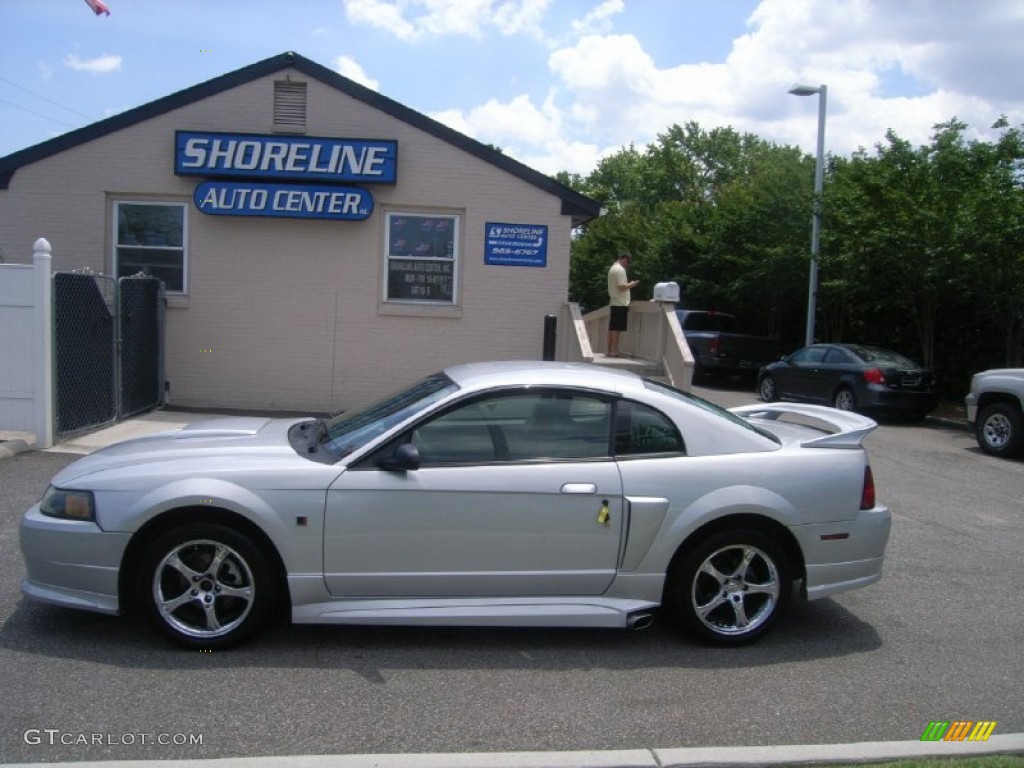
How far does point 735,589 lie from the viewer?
4871mm

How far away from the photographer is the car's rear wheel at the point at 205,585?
4.51 m

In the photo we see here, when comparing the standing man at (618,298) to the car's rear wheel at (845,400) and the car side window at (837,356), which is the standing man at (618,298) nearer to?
the car's rear wheel at (845,400)

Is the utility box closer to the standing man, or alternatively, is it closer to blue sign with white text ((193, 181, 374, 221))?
the standing man

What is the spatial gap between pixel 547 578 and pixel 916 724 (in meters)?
1.80

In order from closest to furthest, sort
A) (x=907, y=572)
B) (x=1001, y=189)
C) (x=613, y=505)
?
1. (x=613, y=505)
2. (x=907, y=572)
3. (x=1001, y=189)

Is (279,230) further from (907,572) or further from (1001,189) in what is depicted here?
(1001,189)

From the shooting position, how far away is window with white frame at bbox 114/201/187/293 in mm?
13047

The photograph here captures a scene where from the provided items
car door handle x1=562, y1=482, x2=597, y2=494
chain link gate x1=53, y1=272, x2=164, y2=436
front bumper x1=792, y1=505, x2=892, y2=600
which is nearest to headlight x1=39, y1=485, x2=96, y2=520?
car door handle x1=562, y1=482, x2=597, y2=494

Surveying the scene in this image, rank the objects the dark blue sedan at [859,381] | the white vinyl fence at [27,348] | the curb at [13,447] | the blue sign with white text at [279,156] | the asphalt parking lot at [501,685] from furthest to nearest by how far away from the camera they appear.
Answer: the dark blue sedan at [859,381]
the blue sign with white text at [279,156]
the white vinyl fence at [27,348]
the curb at [13,447]
the asphalt parking lot at [501,685]

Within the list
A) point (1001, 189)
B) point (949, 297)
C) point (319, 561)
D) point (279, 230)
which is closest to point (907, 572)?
point (319, 561)

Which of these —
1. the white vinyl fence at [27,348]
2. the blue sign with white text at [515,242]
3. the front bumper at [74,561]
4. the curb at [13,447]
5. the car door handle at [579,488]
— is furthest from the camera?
the blue sign with white text at [515,242]

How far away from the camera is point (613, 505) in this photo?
4.72m

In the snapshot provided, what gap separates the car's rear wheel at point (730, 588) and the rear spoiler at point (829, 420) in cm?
71

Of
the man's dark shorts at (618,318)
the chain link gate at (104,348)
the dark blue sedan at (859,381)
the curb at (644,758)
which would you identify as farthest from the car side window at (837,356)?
the curb at (644,758)
